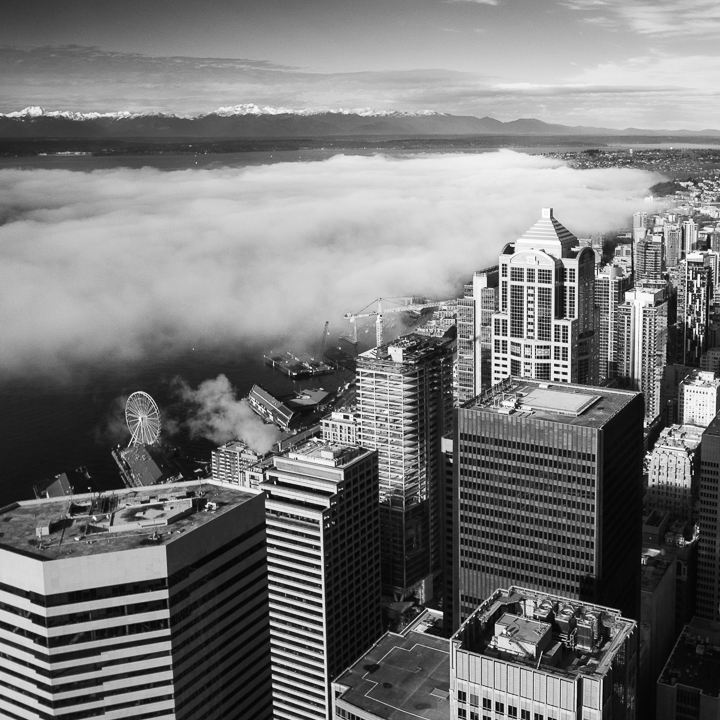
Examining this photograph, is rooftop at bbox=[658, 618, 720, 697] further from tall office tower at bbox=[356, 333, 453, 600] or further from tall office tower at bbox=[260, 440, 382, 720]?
tall office tower at bbox=[260, 440, 382, 720]

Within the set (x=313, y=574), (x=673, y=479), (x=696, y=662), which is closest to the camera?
(x=313, y=574)

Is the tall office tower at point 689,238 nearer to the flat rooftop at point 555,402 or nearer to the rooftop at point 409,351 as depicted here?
Answer: the rooftop at point 409,351

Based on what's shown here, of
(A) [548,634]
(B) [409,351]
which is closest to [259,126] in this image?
(B) [409,351]

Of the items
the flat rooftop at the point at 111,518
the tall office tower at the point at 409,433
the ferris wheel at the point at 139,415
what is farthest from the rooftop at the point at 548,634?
the ferris wheel at the point at 139,415

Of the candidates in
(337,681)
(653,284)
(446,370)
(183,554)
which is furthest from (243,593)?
(653,284)

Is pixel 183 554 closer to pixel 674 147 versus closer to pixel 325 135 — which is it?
pixel 325 135

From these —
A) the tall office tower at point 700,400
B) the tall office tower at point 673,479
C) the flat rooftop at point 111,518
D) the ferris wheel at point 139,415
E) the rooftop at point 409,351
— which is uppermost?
the flat rooftop at point 111,518

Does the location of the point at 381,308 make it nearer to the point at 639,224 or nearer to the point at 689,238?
the point at 639,224
